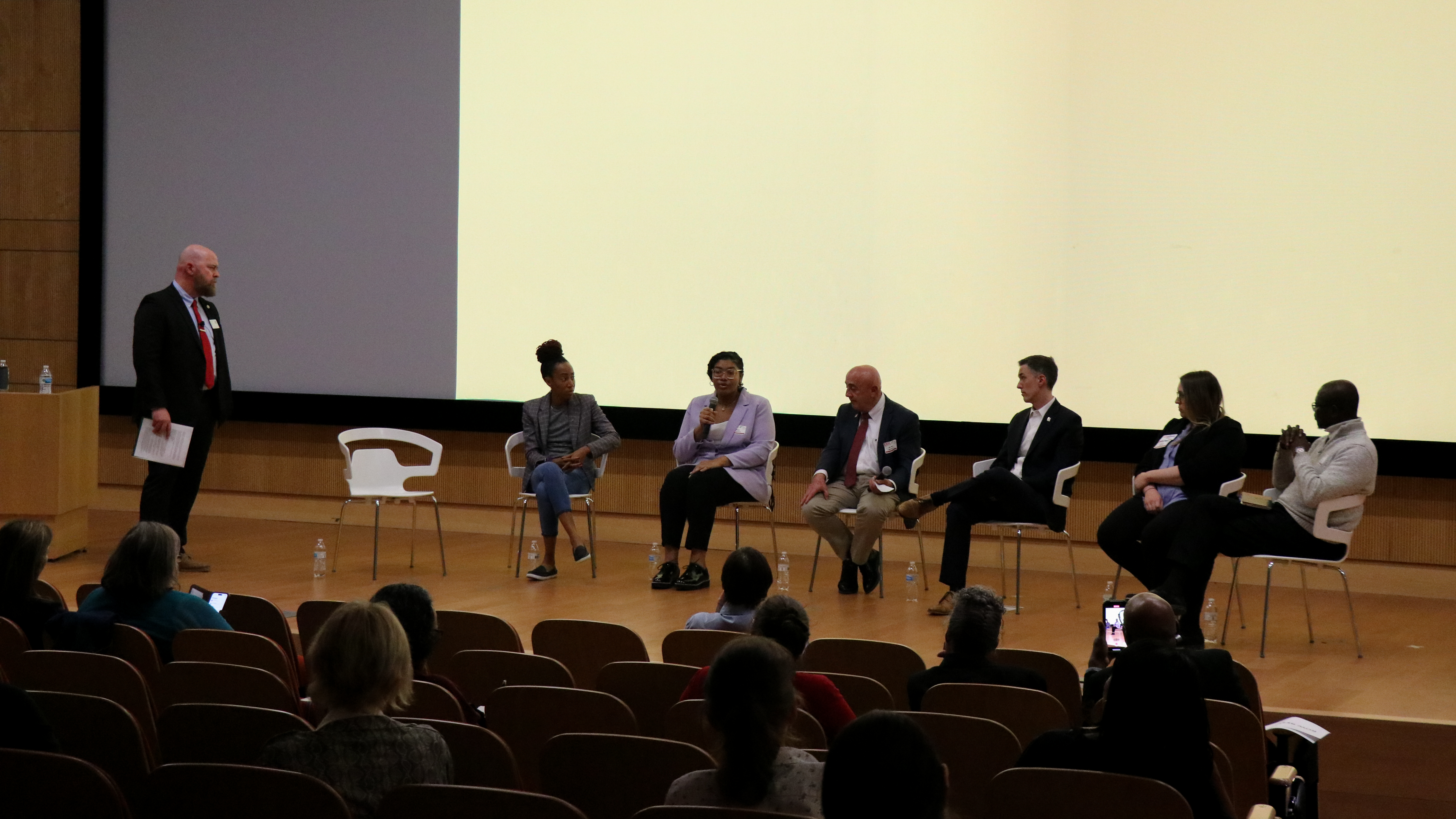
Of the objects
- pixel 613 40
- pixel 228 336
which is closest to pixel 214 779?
pixel 613 40

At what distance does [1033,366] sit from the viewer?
6691mm

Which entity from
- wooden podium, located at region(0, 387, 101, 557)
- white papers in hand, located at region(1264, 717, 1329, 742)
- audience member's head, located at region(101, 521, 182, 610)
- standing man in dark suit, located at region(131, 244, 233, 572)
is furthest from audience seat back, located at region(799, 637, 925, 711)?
wooden podium, located at region(0, 387, 101, 557)

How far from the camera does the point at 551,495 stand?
23.8 ft

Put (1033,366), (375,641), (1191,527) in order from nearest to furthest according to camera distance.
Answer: (375,641)
(1191,527)
(1033,366)

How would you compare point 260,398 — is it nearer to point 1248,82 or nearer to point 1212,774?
point 1248,82

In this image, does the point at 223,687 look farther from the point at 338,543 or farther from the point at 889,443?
the point at 338,543

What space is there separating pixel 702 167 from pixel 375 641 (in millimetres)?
6191

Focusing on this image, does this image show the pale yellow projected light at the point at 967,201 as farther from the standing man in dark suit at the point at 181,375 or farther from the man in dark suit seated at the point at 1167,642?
the man in dark suit seated at the point at 1167,642

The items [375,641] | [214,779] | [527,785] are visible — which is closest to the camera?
[214,779]

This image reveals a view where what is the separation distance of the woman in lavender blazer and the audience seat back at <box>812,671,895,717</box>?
3.65 meters

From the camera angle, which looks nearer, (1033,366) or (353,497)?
(1033,366)

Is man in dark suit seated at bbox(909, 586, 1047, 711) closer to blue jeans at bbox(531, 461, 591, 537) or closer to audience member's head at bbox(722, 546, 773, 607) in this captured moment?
audience member's head at bbox(722, 546, 773, 607)

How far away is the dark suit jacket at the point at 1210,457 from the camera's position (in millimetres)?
5832

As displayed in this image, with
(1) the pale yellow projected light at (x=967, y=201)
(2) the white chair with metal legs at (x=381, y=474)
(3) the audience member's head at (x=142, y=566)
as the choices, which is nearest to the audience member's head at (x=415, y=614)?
(3) the audience member's head at (x=142, y=566)
